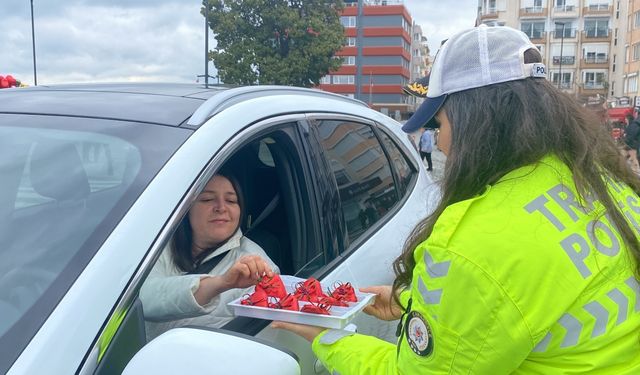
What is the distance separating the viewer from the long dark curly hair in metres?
1.39

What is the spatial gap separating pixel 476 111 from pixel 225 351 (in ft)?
2.47

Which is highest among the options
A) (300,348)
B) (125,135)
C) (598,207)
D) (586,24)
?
(586,24)

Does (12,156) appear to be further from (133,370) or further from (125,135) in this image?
(133,370)

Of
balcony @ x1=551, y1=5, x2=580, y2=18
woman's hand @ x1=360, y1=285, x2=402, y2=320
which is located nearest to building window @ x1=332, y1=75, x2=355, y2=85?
balcony @ x1=551, y1=5, x2=580, y2=18

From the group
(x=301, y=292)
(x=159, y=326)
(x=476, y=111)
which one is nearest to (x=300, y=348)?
(x=301, y=292)

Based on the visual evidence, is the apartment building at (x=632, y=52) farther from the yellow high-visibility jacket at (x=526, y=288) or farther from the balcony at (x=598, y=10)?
the yellow high-visibility jacket at (x=526, y=288)

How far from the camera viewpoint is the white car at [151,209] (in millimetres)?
1251

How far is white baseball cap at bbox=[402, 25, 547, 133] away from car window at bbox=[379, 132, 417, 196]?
1.65 metres

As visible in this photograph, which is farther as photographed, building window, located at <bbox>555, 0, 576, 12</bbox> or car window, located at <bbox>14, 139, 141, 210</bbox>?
building window, located at <bbox>555, 0, 576, 12</bbox>

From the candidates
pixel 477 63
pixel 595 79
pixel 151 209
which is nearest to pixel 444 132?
pixel 477 63

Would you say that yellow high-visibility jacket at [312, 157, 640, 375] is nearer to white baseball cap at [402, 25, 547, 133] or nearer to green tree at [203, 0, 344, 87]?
white baseball cap at [402, 25, 547, 133]

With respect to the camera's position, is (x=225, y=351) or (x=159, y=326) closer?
(x=225, y=351)

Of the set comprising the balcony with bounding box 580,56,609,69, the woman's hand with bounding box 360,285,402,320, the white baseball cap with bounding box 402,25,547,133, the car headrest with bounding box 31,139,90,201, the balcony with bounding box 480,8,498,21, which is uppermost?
the balcony with bounding box 480,8,498,21

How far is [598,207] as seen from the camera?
138 cm
